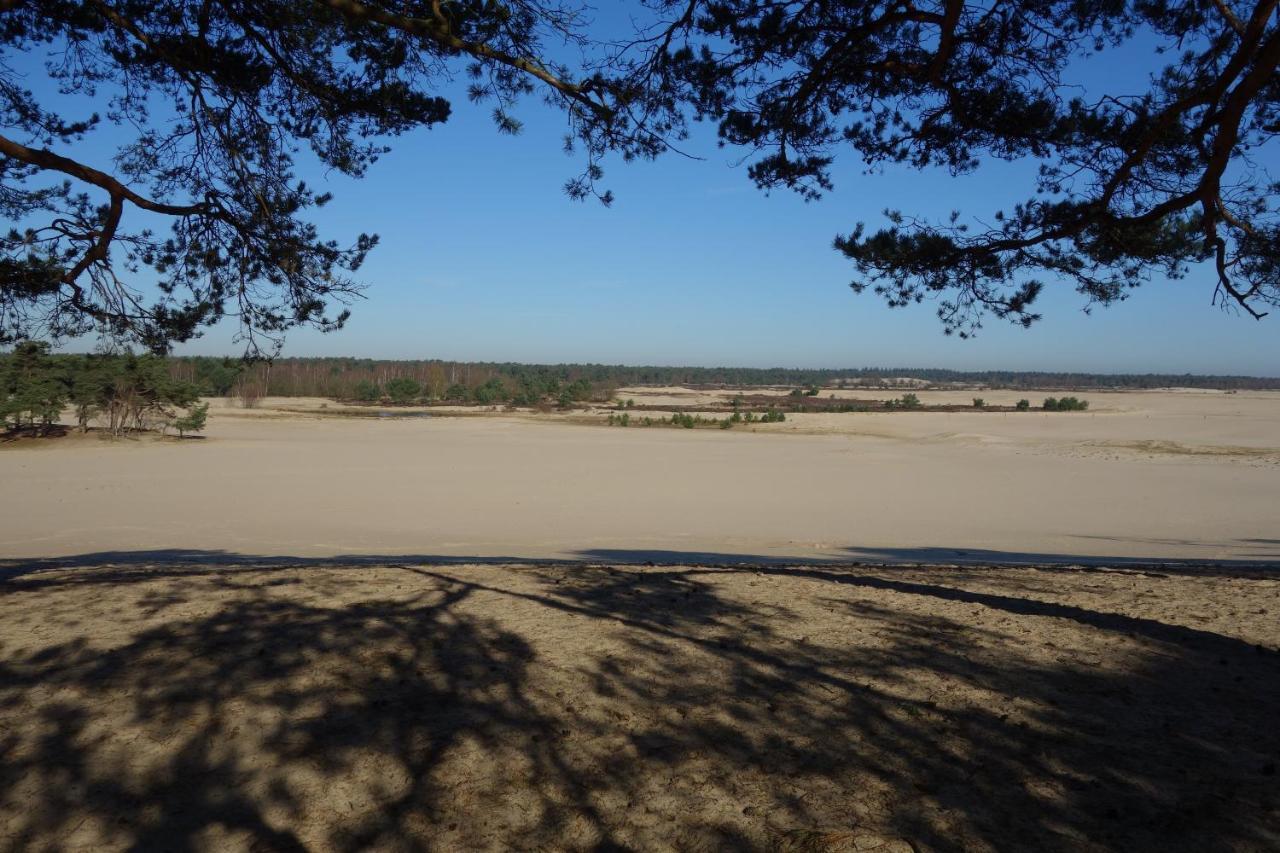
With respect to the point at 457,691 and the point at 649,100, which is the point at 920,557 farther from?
the point at 457,691

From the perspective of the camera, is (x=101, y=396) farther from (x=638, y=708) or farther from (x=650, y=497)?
(x=638, y=708)

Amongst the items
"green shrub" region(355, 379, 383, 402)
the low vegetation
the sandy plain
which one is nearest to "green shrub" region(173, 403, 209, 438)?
the low vegetation

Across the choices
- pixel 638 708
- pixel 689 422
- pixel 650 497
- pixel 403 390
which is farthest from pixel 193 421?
pixel 403 390

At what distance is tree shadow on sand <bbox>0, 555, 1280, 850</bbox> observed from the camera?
3.34 metres

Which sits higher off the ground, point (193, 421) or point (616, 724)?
point (616, 724)

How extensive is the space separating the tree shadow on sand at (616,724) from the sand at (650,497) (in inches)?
238

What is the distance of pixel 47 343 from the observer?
7684 mm

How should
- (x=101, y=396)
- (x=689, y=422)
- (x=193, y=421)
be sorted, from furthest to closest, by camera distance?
(x=689, y=422) → (x=193, y=421) → (x=101, y=396)

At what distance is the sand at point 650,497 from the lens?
1349 cm

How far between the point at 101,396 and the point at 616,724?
32.4 meters

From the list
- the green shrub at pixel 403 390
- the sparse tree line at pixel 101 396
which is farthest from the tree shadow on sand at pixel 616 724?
the green shrub at pixel 403 390

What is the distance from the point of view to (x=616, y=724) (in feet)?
13.5

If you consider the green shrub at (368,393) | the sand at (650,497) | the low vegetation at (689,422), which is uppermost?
the green shrub at (368,393)

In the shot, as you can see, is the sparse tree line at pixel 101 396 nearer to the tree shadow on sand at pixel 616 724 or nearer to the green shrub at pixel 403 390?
the tree shadow on sand at pixel 616 724
